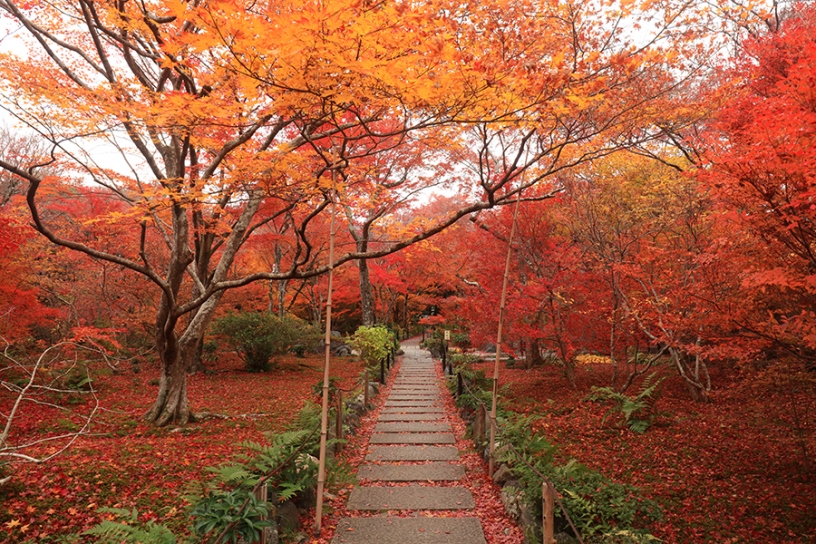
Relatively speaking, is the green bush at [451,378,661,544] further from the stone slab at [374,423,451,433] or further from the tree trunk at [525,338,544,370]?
the tree trunk at [525,338,544,370]

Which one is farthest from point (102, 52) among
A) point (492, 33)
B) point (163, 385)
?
point (492, 33)

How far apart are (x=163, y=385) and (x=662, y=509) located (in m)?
8.20

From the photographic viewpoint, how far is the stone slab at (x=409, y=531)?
441cm

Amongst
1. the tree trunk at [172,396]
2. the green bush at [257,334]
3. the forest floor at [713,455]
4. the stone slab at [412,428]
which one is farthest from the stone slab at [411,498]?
the green bush at [257,334]

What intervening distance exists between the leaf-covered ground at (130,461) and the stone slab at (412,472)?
1.95 meters

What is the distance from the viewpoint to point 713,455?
698cm

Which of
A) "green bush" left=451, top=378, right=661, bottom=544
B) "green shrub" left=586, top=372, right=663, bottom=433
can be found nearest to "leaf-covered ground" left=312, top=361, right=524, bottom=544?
"green bush" left=451, top=378, right=661, bottom=544

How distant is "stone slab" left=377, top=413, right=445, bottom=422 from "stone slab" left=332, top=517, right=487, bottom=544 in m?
4.76

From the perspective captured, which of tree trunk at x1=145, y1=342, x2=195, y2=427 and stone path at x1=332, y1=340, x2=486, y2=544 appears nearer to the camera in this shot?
stone path at x1=332, y1=340, x2=486, y2=544

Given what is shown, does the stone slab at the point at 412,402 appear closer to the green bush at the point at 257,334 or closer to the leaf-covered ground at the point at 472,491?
the leaf-covered ground at the point at 472,491

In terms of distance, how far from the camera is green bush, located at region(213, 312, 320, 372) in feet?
50.1

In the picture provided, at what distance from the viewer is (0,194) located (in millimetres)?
18391

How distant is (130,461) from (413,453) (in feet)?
13.3

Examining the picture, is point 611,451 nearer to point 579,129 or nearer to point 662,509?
point 662,509
